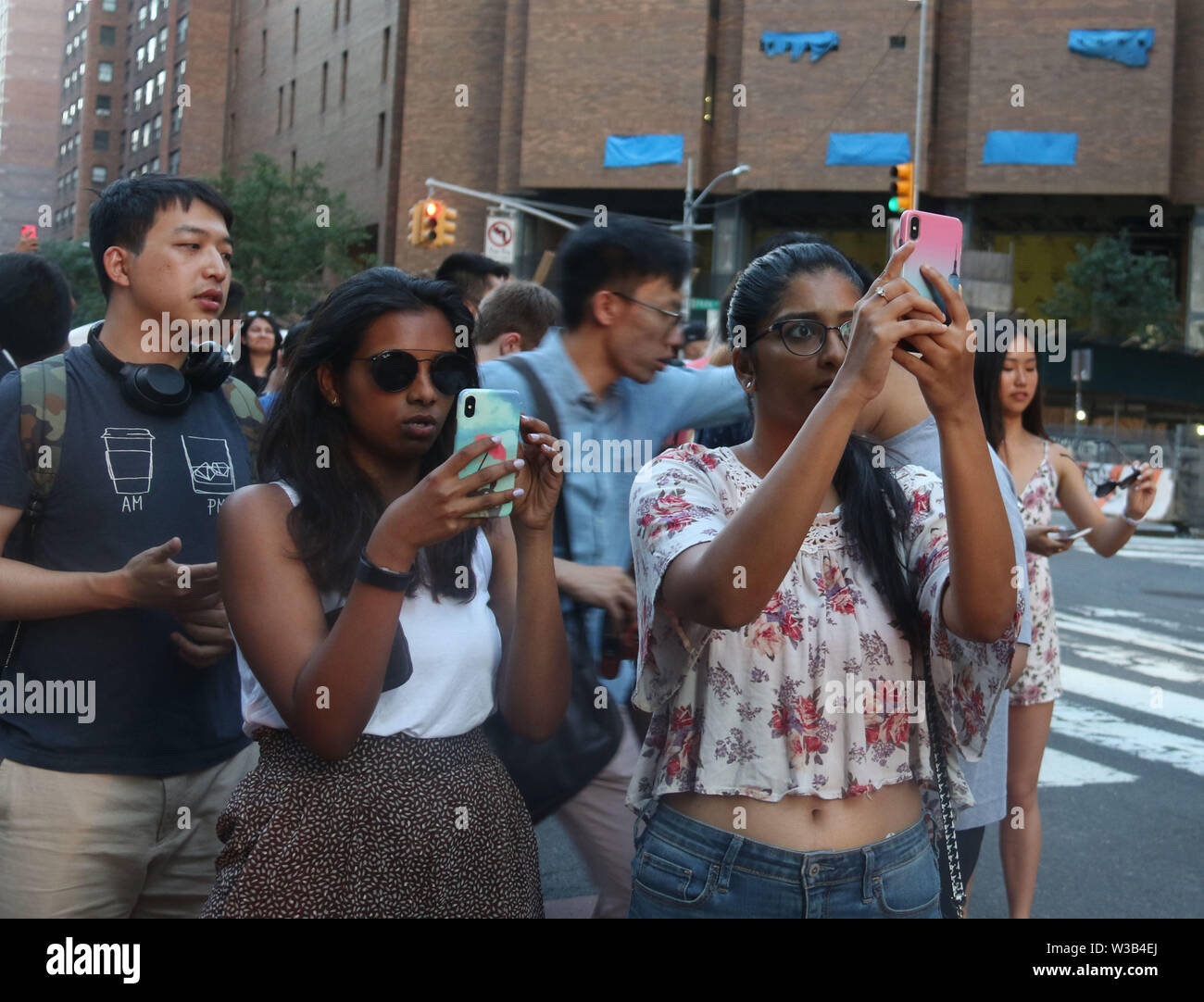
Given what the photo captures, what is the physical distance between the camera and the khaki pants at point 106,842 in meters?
2.46

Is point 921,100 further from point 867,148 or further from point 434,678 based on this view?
point 434,678

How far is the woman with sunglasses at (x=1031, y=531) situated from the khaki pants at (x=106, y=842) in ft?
8.18

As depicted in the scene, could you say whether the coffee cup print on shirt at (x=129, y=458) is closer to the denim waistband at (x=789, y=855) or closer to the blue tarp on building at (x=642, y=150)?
the denim waistband at (x=789, y=855)

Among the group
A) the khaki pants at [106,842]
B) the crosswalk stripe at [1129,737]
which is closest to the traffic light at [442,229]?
the crosswalk stripe at [1129,737]

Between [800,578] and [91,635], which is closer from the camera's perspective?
[800,578]

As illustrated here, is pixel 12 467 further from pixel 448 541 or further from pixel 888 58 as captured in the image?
pixel 888 58

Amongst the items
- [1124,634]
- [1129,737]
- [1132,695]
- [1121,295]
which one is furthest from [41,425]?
[1121,295]

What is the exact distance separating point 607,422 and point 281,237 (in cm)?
4113

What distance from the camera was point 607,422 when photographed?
304cm

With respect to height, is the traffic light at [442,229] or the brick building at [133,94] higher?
the brick building at [133,94]

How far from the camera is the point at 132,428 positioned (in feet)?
8.65

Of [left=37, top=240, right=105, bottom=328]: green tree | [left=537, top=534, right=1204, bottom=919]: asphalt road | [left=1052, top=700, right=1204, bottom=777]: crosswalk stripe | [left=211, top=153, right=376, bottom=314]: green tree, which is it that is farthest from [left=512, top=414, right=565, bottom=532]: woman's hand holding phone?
[left=37, top=240, right=105, bottom=328]: green tree
